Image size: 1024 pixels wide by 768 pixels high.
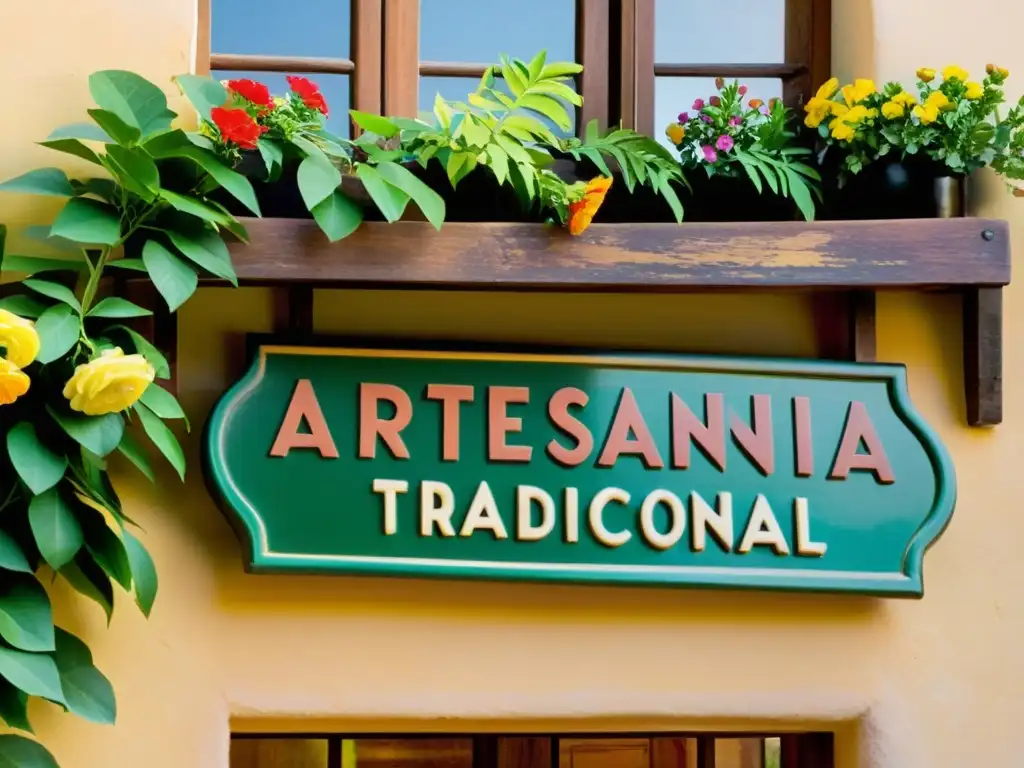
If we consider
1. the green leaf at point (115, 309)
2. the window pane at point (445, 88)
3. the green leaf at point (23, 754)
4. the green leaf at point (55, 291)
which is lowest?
the green leaf at point (23, 754)

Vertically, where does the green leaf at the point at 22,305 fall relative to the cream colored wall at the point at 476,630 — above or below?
above

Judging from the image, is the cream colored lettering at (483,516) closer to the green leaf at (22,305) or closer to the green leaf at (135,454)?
the green leaf at (135,454)

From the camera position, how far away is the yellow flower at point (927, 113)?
212 centimetres

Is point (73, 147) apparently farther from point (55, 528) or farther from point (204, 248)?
point (55, 528)

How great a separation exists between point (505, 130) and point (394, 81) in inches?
15.3

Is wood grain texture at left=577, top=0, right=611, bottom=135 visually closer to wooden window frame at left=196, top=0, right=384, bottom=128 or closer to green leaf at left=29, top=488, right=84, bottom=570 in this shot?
wooden window frame at left=196, top=0, right=384, bottom=128

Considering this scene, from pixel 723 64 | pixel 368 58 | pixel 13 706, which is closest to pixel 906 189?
pixel 723 64

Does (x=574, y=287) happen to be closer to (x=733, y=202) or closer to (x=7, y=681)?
(x=733, y=202)

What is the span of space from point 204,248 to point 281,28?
0.69 meters

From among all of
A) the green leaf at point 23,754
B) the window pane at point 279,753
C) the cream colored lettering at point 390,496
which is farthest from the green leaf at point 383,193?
the window pane at point 279,753

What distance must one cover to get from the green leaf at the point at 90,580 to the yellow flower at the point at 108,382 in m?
0.29

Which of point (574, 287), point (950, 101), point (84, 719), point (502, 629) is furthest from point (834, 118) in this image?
point (84, 719)

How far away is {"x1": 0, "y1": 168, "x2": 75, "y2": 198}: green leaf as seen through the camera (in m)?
1.94

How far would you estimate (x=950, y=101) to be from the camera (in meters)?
2.15
